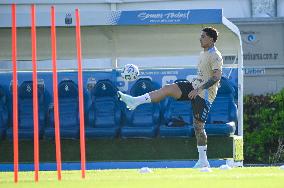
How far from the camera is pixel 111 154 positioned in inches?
693

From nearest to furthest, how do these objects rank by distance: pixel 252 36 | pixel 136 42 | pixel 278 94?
1. pixel 136 42
2. pixel 278 94
3. pixel 252 36

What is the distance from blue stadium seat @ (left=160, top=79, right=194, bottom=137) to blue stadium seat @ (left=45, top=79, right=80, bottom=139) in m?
1.75

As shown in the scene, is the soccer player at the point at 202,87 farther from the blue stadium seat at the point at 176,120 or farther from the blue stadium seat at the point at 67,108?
the blue stadium seat at the point at 67,108

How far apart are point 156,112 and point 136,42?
1.75m

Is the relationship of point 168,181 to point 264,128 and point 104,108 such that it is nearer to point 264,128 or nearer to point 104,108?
point 104,108

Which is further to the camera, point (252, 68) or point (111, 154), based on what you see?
point (252, 68)

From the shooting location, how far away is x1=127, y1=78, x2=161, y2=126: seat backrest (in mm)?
17688

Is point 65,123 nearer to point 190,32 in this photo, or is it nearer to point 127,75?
point 127,75

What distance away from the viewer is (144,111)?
1777 cm

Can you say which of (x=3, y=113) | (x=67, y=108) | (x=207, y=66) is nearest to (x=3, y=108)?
(x=3, y=113)

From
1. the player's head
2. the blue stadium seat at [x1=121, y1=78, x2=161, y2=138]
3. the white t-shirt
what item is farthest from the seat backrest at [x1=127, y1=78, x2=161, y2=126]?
the player's head

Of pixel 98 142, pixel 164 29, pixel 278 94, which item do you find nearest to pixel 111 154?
pixel 98 142

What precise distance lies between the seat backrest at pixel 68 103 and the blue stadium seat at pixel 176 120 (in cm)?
177

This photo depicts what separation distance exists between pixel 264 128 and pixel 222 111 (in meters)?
2.76
